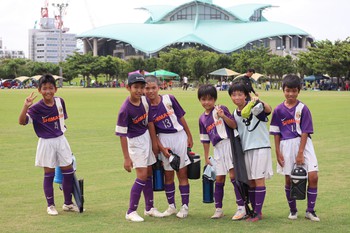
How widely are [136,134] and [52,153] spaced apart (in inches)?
37.0

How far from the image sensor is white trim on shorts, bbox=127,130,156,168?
21.3ft

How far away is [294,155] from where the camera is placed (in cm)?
636

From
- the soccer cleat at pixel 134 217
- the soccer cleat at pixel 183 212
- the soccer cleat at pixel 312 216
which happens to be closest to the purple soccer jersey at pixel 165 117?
the soccer cleat at pixel 183 212

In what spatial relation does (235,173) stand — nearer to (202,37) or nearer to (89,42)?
(202,37)

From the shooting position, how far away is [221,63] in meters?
75.6

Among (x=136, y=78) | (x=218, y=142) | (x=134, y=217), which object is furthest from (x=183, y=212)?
(x=136, y=78)

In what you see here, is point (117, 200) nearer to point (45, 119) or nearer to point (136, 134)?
point (136, 134)

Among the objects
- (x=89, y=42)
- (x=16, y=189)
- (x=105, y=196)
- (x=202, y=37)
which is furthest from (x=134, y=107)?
(x=89, y=42)

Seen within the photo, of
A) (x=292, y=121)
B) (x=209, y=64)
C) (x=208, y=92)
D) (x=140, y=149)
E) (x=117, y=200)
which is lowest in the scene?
(x=117, y=200)

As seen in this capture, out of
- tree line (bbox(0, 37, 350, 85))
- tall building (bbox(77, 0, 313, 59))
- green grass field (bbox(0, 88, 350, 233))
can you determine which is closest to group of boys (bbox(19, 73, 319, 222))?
green grass field (bbox(0, 88, 350, 233))

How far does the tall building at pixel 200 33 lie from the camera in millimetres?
103625

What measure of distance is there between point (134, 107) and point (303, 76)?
67.1 metres

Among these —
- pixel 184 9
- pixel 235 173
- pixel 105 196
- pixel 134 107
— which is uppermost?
pixel 184 9

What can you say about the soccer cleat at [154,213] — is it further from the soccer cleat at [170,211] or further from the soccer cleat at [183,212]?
the soccer cleat at [183,212]
